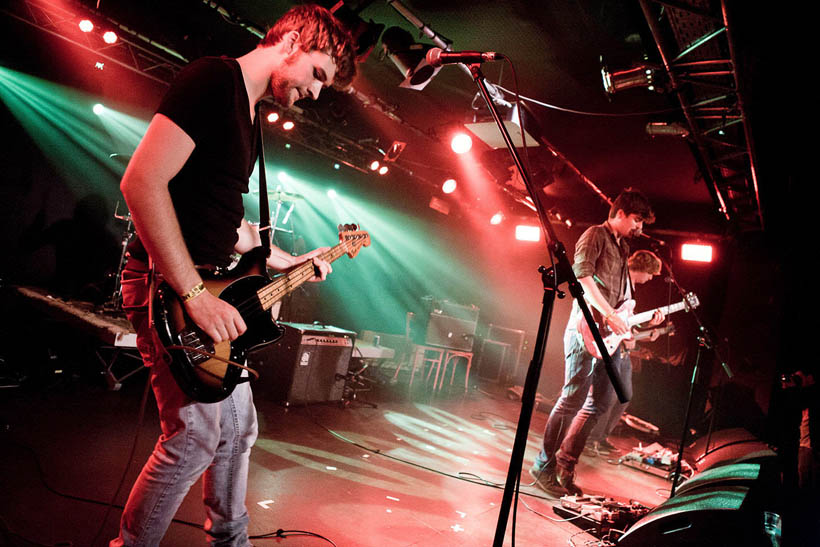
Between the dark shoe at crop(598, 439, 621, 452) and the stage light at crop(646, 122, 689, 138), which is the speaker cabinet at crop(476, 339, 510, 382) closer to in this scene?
the dark shoe at crop(598, 439, 621, 452)

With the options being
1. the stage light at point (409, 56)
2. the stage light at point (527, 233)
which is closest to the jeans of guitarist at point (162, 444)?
the stage light at point (409, 56)

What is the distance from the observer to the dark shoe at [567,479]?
11.6 feet

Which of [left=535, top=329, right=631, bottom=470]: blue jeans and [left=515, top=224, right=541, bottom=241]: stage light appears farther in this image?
[left=515, top=224, right=541, bottom=241]: stage light

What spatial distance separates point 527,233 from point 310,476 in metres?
9.52

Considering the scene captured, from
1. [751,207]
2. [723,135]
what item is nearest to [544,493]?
[723,135]

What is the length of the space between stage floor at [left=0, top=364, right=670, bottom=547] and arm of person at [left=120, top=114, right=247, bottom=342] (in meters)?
0.53

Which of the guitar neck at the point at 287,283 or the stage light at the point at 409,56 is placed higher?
the stage light at the point at 409,56

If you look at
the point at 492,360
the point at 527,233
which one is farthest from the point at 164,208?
the point at 527,233

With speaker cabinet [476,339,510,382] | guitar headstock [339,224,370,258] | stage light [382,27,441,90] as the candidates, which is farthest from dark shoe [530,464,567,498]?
speaker cabinet [476,339,510,382]

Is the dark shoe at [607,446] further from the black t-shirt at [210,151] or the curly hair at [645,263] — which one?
the black t-shirt at [210,151]

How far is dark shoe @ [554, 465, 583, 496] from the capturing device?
3537mm

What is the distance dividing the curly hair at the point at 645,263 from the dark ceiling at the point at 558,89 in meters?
1.53

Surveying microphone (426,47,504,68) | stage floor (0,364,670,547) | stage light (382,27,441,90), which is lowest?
stage floor (0,364,670,547)

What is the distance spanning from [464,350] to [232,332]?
7.28 m
